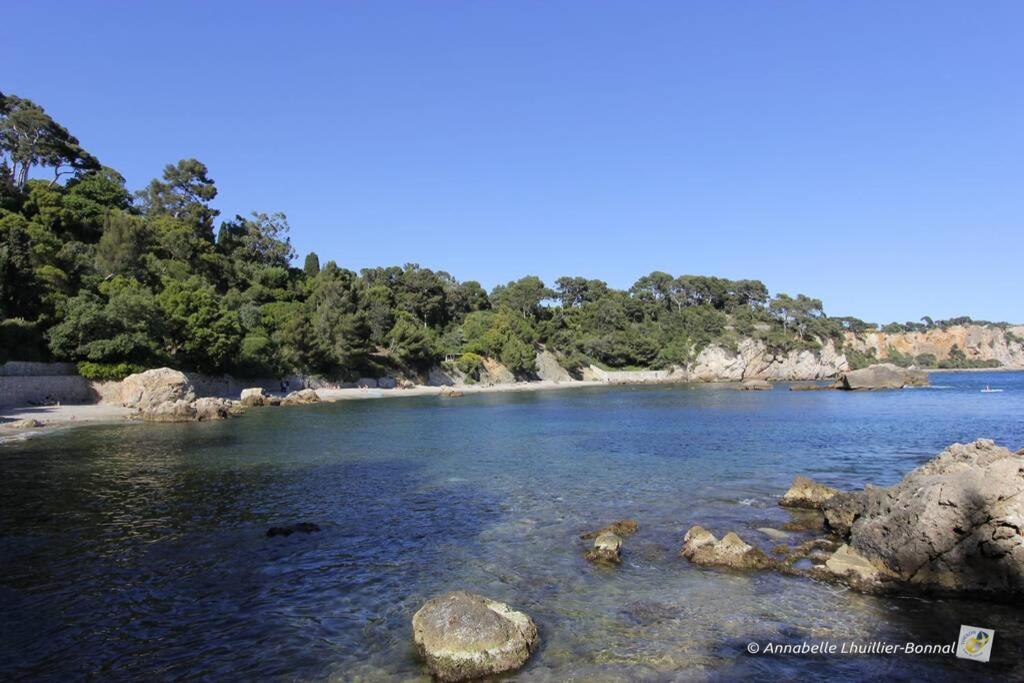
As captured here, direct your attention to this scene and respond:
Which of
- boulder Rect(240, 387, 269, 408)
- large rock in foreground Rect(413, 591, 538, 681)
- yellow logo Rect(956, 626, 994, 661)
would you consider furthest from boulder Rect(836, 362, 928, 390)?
large rock in foreground Rect(413, 591, 538, 681)

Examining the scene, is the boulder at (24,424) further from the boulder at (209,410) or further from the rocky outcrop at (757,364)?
the rocky outcrop at (757,364)

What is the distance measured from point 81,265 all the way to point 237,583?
221 feet

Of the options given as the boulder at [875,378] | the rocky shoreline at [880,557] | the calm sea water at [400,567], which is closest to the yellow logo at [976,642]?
the calm sea water at [400,567]

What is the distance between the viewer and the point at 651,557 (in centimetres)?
1355

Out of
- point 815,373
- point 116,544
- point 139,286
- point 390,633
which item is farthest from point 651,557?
point 815,373

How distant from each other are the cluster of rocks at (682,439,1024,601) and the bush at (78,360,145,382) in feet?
185

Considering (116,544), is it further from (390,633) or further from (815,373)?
(815,373)

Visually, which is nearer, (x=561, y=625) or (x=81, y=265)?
(x=561, y=625)

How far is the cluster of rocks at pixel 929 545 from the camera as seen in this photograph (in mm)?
10758

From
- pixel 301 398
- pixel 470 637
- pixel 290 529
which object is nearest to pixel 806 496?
pixel 470 637

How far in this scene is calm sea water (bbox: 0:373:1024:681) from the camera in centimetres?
890

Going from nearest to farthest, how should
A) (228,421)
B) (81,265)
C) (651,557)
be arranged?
1. (651,557)
2. (228,421)
3. (81,265)

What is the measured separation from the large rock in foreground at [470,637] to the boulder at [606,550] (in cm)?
420

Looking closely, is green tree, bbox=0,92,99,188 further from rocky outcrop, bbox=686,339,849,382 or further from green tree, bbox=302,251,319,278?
rocky outcrop, bbox=686,339,849,382
